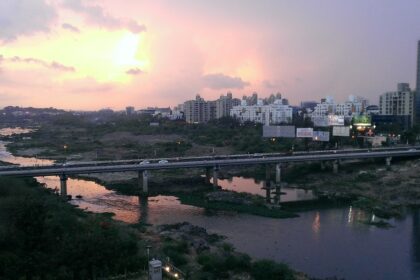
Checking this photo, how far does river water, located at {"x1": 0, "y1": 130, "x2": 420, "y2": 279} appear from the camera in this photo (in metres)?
25.1

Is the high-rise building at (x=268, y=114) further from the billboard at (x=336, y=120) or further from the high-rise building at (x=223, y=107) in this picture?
the billboard at (x=336, y=120)

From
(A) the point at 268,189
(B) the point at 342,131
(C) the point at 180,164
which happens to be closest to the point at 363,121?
(B) the point at 342,131

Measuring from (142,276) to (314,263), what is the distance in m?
11.1

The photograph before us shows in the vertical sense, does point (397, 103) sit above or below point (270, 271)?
above

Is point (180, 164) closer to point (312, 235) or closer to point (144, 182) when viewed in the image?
point (144, 182)

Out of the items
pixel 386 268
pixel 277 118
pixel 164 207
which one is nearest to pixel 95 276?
pixel 386 268

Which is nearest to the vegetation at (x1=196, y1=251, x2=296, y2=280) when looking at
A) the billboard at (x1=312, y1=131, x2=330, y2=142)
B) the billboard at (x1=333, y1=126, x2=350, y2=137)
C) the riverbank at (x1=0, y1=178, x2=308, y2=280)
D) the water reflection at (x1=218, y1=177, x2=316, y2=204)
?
the riverbank at (x1=0, y1=178, x2=308, y2=280)

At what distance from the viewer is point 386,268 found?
24.7 m

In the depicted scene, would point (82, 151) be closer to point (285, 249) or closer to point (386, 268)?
point (285, 249)

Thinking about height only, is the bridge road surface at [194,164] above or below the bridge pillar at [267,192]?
above

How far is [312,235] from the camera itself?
102 feet

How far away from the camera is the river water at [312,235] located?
2509 centimetres

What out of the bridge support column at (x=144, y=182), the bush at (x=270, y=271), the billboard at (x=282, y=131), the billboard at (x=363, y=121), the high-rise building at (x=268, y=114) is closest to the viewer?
the bush at (x=270, y=271)

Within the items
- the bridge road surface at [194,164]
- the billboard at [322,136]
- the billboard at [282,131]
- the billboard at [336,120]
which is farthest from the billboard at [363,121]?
the bridge road surface at [194,164]
